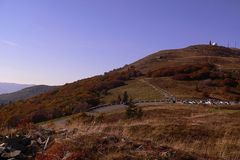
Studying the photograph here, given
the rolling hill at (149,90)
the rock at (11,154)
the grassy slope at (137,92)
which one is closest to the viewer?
the rock at (11,154)

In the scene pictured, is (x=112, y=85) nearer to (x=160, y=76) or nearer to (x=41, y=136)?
(x=160, y=76)

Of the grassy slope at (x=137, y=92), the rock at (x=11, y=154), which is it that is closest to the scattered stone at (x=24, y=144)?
the rock at (x=11, y=154)

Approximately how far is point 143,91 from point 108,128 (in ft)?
157

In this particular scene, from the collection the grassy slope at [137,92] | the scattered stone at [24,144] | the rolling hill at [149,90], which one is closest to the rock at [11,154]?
the scattered stone at [24,144]

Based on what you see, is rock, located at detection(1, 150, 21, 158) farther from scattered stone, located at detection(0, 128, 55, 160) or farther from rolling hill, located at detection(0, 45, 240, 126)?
rolling hill, located at detection(0, 45, 240, 126)

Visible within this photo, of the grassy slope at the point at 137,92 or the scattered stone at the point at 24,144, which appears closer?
the scattered stone at the point at 24,144

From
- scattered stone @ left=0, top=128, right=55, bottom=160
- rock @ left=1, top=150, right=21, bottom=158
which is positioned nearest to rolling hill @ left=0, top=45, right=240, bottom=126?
scattered stone @ left=0, top=128, right=55, bottom=160

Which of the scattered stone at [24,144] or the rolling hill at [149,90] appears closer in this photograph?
the scattered stone at [24,144]

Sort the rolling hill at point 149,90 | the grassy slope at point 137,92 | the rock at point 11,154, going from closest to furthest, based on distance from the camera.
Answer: the rock at point 11,154
the rolling hill at point 149,90
the grassy slope at point 137,92

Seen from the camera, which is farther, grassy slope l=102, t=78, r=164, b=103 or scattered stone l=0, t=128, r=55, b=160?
grassy slope l=102, t=78, r=164, b=103

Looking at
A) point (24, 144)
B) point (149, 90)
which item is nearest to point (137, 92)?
point (149, 90)

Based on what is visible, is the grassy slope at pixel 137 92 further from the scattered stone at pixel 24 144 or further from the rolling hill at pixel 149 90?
the scattered stone at pixel 24 144

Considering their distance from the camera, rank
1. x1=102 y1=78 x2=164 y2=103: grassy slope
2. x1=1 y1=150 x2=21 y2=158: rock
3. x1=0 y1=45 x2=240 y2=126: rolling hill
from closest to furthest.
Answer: x1=1 y1=150 x2=21 y2=158: rock < x1=0 y1=45 x2=240 y2=126: rolling hill < x1=102 y1=78 x2=164 y2=103: grassy slope

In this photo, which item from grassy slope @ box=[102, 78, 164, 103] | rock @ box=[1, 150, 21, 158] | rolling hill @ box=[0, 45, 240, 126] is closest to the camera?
rock @ box=[1, 150, 21, 158]
